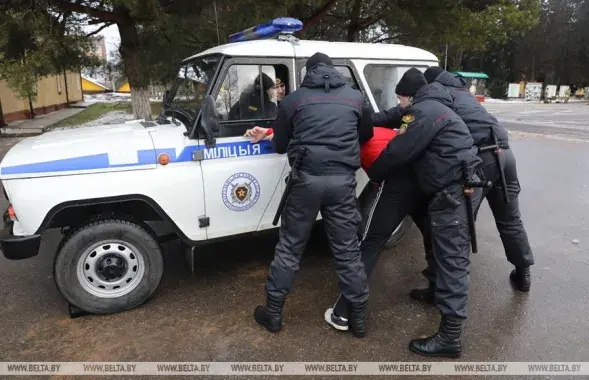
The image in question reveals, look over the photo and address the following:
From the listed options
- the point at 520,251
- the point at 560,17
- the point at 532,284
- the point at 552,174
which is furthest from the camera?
the point at 560,17

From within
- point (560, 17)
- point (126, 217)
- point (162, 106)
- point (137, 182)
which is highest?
point (560, 17)

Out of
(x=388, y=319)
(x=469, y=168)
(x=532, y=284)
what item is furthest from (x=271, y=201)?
(x=532, y=284)

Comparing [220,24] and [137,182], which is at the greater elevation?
[220,24]

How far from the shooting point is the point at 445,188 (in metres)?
3.06

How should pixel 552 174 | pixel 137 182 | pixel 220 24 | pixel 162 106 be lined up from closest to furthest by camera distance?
pixel 137 182
pixel 162 106
pixel 552 174
pixel 220 24

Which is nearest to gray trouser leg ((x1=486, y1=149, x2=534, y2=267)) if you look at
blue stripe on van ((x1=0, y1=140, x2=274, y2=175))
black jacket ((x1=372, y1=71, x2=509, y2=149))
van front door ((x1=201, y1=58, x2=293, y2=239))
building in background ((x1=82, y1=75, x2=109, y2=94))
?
black jacket ((x1=372, y1=71, x2=509, y2=149))

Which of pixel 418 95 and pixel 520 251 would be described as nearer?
pixel 418 95

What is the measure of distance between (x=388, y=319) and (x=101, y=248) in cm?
231

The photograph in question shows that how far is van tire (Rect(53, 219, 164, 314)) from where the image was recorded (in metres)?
3.41

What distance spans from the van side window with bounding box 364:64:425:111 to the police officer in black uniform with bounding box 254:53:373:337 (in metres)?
1.02

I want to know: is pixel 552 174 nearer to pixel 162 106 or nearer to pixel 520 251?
pixel 520 251

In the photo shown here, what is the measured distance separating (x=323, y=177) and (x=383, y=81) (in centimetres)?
169

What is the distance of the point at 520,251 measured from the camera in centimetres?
391

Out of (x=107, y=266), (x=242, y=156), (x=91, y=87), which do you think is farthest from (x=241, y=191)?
(x=91, y=87)
